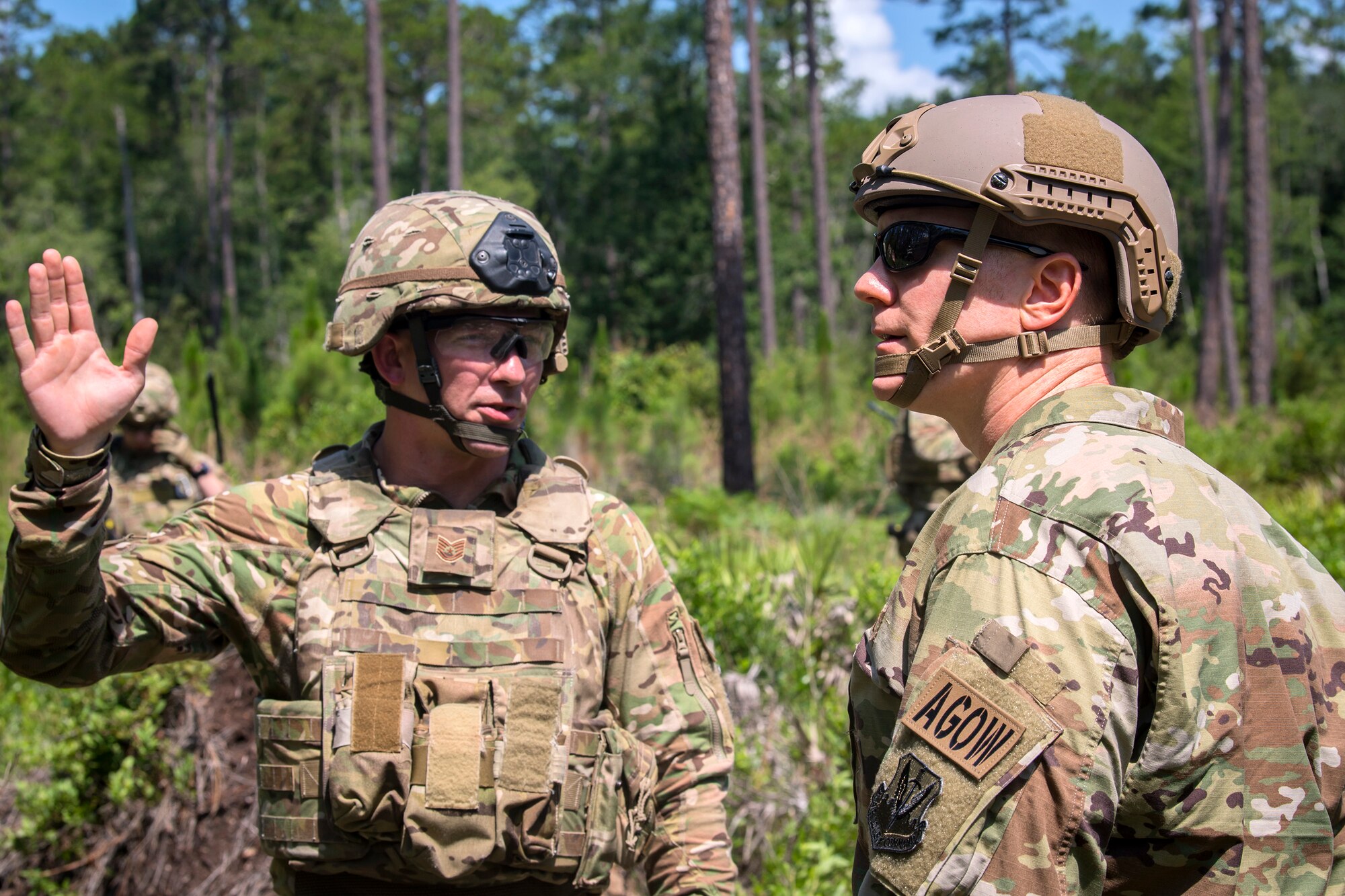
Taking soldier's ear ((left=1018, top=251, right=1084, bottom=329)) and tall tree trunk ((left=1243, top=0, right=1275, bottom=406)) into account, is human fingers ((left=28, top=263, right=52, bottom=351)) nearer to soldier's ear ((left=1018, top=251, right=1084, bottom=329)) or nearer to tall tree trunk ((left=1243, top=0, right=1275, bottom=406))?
soldier's ear ((left=1018, top=251, right=1084, bottom=329))

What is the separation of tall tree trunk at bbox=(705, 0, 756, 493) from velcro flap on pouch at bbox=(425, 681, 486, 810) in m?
9.44

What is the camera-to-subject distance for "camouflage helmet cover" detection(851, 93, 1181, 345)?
164cm

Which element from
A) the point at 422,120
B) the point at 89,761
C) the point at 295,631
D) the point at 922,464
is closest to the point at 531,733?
the point at 295,631

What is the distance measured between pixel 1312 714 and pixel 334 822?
1.75 m

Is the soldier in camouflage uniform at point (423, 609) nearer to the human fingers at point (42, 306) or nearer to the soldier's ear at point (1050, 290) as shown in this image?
the human fingers at point (42, 306)

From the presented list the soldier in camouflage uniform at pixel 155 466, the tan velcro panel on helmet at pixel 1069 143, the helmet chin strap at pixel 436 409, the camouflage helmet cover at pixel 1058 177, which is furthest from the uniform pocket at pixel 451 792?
the soldier in camouflage uniform at pixel 155 466

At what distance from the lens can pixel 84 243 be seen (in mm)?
34875

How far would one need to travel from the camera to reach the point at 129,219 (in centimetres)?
3741

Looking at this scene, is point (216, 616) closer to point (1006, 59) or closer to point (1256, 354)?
point (1256, 354)

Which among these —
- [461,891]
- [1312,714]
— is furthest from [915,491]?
[1312,714]

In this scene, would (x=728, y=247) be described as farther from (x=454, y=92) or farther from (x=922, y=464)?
(x=454, y=92)

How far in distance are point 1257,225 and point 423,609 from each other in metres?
18.3

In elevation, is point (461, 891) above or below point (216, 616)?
below

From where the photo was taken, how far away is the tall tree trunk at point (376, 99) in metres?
20.1
